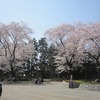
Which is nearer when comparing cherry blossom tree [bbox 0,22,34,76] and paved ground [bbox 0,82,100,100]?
paved ground [bbox 0,82,100,100]

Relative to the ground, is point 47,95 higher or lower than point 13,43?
lower

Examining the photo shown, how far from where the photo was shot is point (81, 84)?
38.3 meters

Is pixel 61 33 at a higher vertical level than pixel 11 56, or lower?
higher

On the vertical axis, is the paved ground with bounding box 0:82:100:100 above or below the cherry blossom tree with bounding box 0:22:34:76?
below

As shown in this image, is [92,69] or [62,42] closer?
[62,42]

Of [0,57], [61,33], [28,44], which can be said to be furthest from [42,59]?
[61,33]

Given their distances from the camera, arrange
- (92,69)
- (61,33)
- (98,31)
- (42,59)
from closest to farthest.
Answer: (98,31) → (61,33) → (92,69) → (42,59)

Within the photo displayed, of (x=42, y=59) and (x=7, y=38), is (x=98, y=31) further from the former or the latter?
(x=42, y=59)

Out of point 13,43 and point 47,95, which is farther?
point 13,43

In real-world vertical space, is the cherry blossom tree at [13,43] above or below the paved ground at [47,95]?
above

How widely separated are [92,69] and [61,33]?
37.8 ft

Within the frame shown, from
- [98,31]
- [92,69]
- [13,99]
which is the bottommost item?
[13,99]

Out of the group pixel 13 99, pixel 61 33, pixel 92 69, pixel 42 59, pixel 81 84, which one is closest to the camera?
pixel 13 99

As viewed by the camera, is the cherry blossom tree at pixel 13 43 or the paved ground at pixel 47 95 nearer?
→ the paved ground at pixel 47 95
